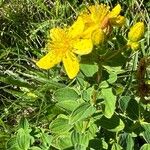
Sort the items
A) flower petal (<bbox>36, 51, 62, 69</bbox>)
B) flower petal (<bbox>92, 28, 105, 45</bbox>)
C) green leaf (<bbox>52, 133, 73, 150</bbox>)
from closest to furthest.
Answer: flower petal (<bbox>92, 28, 105, 45</bbox>) → flower petal (<bbox>36, 51, 62, 69</bbox>) → green leaf (<bbox>52, 133, 73, 150</bbox>)

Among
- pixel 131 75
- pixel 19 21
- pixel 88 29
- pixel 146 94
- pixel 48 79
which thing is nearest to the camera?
pixel 88 29

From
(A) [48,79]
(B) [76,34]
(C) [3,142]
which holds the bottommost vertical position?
(C) [3,142]

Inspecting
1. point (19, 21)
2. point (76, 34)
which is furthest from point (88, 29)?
point (19, 21)

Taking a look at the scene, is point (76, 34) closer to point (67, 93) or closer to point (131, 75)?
point (67, 93)

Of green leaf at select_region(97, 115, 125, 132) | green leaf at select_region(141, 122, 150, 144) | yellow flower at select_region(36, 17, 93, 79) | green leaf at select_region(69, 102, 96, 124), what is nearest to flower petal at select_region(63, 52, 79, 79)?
yellow flower at select_region(36, 17, 93, 79)

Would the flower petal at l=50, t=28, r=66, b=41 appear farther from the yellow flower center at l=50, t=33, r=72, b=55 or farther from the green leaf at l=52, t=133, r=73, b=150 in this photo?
the green leaf at l=52, t=133, r=73, b=150

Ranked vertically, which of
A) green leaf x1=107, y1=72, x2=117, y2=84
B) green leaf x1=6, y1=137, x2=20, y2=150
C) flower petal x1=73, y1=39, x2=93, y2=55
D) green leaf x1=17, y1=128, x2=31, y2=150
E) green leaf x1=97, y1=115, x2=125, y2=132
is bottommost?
green leaf x1=6, y1=137, x2=20, y2=150

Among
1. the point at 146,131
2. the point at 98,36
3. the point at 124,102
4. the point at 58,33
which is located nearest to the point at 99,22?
the point at 98,36

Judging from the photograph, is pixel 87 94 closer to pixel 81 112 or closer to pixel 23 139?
pixel 81 112
